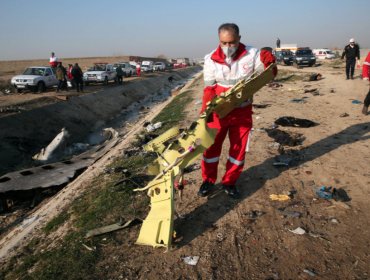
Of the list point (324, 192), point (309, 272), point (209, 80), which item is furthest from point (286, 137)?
point (309, 272)

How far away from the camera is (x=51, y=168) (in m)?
7.12

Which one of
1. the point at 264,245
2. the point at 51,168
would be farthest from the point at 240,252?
the point at 51,168

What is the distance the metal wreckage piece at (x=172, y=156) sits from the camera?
126 inches

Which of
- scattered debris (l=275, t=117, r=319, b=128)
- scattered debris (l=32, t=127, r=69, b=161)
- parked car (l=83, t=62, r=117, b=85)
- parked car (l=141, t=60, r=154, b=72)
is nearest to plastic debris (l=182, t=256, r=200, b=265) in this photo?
scattered debris (l=275, t=117, r=319, b=128)

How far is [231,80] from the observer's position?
394 centimetres

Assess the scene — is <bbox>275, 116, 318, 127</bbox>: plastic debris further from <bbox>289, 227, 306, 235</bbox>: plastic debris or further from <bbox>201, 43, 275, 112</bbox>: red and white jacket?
<bbox>289, 227, 306, 235</bbox>: plastic debris

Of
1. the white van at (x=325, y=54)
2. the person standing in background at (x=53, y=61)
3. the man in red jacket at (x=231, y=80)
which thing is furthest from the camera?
the white van at (x=325, y=54)

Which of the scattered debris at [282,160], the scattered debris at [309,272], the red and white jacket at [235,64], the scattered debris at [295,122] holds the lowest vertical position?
the scattered debris at [309,272]

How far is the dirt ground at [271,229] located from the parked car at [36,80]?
16352 millimetres

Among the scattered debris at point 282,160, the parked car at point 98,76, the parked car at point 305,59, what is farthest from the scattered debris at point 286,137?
the parked car at point 305,59

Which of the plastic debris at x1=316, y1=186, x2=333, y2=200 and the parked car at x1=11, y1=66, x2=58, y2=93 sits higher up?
the parked car at x1=11, y1=66, x2=58, y2=93

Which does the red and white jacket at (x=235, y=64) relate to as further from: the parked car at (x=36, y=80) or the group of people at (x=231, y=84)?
the parked car at (x=36, y=80)

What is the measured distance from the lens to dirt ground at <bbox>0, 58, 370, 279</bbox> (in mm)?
2994

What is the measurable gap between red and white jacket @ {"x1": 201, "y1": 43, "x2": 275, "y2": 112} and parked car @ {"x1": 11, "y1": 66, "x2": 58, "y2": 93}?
17.5 meters
